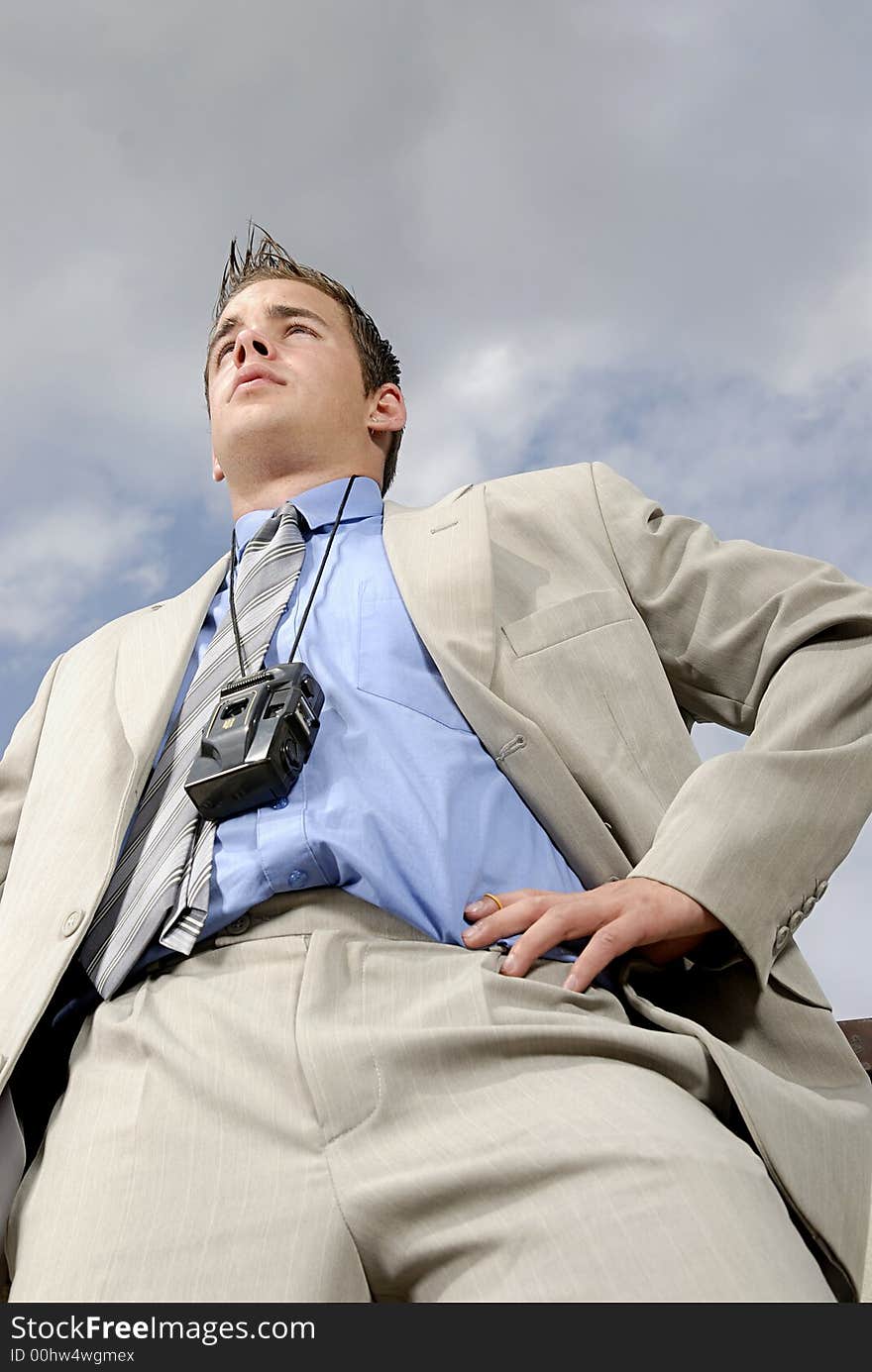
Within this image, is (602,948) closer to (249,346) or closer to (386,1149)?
(386,1149)

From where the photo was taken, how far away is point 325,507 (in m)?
2.64

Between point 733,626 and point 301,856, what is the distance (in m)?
0.94

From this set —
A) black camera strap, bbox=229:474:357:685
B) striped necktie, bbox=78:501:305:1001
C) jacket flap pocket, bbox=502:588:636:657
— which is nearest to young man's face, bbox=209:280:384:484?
black camera strap, bbox=229:474:357:685

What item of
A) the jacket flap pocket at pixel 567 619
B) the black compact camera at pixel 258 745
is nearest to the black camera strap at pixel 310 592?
the black compact camera at pixel 258 745

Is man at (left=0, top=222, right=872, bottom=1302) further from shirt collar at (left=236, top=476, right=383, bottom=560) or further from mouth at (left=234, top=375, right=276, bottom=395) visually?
mouth at (left=234, top=375, right=276, bottom=395)

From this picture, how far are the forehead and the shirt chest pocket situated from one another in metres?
1.24

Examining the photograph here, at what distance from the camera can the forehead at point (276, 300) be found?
123 inches

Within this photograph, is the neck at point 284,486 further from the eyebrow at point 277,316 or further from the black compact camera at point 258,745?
the black compact camera at point 258,745

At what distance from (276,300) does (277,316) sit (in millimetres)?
63

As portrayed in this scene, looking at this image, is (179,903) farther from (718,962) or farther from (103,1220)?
(718,962)

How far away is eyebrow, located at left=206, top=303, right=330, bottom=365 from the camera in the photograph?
3098 millimetres

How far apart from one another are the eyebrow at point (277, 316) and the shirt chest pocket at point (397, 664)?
1.19 meters

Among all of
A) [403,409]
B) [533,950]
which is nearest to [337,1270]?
[533,950]

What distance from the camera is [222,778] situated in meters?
1.83
